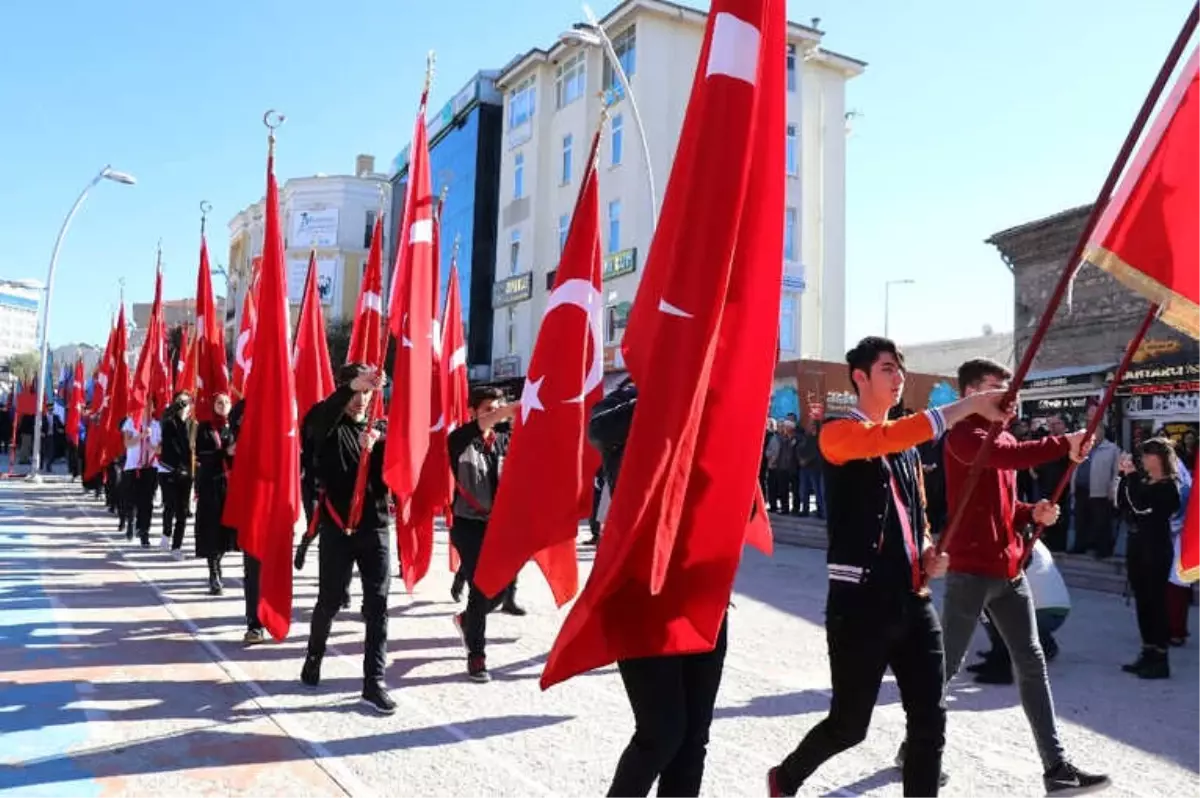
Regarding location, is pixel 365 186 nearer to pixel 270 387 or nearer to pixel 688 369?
pixel 270 387

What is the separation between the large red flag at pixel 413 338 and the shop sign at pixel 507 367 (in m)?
29.6

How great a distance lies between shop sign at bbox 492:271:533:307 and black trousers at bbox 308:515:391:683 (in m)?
30.7

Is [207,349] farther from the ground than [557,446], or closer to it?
farther from the ground

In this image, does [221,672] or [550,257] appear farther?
[550,257]

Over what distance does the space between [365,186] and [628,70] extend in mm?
29017

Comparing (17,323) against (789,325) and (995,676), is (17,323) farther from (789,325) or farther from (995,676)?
(995,676)

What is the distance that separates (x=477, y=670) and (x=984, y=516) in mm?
3447

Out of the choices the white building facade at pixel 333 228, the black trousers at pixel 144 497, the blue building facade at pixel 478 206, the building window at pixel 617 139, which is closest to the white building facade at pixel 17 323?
→ the white building facade at pixel 333 228

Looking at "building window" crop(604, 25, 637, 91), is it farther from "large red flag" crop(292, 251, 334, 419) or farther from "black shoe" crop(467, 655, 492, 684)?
"black shoe" crop(467, 655, 492, 684)

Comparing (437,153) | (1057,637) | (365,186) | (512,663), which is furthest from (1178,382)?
(365,186)

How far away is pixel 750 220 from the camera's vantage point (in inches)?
138

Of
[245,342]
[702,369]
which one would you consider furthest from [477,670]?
[245,342]

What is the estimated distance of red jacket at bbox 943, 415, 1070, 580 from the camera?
181 inches

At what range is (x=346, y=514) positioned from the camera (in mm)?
6039
